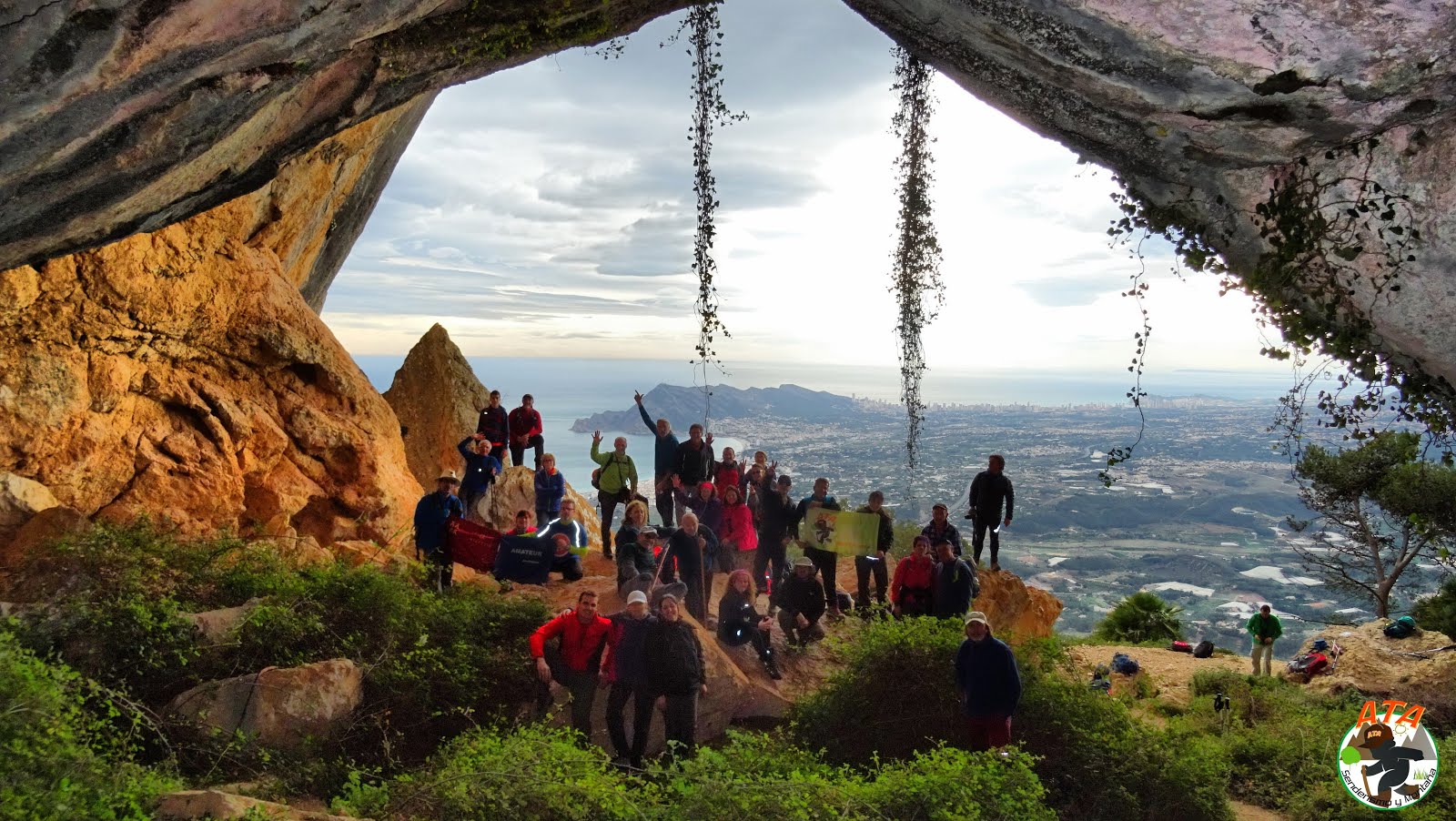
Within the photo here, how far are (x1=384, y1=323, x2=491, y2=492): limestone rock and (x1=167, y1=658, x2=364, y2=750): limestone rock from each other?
9919 millimetres

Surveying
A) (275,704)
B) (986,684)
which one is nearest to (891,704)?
(986,684)

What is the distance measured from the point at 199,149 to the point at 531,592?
6.32 meters

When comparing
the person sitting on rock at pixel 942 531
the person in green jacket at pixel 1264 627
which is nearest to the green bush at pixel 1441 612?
the person in green jacket at pixel 1264 627

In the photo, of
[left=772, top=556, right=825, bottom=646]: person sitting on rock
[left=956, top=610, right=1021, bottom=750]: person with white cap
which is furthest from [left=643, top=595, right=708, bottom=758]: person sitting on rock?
[left=772, top=556, right=825, bottom=646]: person sitting on rock

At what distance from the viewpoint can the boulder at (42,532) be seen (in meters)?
8.79

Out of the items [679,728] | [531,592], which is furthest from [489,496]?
[679,728]

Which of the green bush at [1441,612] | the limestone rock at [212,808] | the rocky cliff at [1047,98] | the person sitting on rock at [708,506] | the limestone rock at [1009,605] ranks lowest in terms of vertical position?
the green bush at [1441,612]

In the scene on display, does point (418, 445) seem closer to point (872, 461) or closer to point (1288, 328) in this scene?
point (1288, 328)

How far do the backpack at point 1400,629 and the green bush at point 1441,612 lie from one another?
1353 millimetres

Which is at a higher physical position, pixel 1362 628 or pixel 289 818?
pixel 289 818

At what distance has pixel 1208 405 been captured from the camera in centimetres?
11569

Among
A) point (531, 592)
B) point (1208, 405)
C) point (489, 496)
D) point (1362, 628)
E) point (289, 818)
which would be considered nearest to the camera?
point (289, 818)

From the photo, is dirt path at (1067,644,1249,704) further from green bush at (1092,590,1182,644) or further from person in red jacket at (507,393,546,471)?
person in red jacket at (507,393,546,471)

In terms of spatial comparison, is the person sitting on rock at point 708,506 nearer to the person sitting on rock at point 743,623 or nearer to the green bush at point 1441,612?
the person sitting on rock at point 743,623
